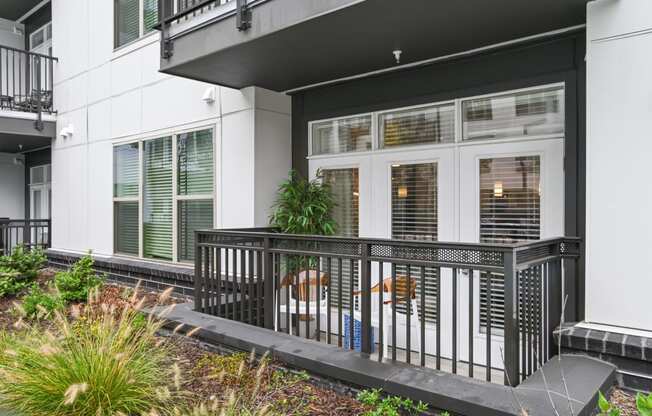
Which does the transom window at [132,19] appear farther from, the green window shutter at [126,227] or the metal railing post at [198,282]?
the metal railing post at [198,282]

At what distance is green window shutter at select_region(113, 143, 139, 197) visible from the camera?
25.0 ft

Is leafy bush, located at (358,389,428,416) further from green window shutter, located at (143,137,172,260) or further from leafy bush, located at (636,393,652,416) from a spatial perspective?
green window shutter, located at (143,137,172,260)

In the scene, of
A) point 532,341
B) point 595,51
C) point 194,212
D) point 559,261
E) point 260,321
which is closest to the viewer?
point 532,341

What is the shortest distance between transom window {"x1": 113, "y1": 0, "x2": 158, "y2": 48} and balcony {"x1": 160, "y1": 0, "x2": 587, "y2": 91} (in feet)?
6.93

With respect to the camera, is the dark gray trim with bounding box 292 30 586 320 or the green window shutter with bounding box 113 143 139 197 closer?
the dark gray trim with bounding box 292 30 586 320

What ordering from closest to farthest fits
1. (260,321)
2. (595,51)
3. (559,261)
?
(595,51) → (559,261) → (260,321)

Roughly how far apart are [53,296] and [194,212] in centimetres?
206

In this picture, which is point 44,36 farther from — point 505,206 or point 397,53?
point 505,206

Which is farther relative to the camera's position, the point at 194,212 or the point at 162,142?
the point at 162,142

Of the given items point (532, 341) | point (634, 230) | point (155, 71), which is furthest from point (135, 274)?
point (634, 230)

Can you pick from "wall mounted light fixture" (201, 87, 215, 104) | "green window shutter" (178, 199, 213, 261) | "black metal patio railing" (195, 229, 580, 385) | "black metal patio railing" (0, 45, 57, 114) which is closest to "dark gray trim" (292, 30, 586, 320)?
"black metal patio railing" (195, 229, 580, 385)

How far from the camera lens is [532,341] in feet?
10.6

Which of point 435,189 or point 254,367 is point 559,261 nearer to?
point 435,189

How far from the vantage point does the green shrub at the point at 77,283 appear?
6.03 m
